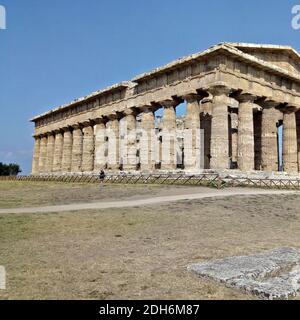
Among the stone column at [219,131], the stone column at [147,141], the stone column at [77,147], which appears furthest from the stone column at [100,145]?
the stone column at [219,131]

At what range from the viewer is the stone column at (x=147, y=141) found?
38.3 m

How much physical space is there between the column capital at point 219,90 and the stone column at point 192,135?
237cm

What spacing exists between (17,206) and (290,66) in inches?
1295

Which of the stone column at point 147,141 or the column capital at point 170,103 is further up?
the column capital at point 170,103

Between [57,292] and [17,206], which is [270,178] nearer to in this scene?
[17,206]

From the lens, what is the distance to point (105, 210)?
15344 millimetres

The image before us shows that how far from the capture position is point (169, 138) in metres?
35.8

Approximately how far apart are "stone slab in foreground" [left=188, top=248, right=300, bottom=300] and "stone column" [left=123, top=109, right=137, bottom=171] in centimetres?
3309

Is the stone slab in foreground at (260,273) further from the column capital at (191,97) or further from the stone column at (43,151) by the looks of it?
the stone column at (43,151)

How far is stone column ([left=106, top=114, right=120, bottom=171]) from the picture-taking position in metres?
44.4

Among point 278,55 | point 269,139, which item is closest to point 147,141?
point 269,139

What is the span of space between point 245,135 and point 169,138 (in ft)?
23.7
